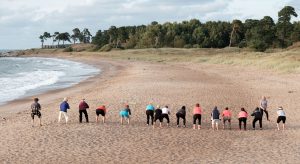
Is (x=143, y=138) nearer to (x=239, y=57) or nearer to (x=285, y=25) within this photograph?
(x=239, y=57)

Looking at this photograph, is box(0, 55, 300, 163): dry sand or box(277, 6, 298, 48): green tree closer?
box(0, 55, 300, 163): dry sand

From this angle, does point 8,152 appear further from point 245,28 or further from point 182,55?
point 245,28

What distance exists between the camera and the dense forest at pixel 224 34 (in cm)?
9588

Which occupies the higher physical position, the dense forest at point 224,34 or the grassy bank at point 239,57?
the dense forest at point 224,34

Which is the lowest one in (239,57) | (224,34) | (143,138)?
(143,138)

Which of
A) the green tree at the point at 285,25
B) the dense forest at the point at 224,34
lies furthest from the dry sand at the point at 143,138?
the green tree at the point at 285,25

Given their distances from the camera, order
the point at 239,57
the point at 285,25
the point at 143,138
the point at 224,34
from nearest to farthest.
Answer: the point at 143,138 < the point at 239,57 < the point at 285,25 < the point at 224,34

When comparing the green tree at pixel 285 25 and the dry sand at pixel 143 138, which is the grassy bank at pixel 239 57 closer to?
the green tree at pixel 285 25

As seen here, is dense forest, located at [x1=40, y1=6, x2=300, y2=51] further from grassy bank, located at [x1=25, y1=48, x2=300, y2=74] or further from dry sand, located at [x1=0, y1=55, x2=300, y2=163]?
dry sand, located at [x1=0, y1=55, x2=300, y2=163]

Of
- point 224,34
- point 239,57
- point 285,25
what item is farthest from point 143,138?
point 224,34

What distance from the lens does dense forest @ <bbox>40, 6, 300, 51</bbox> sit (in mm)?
95875

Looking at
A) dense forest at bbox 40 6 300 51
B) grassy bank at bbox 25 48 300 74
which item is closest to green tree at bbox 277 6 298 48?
dense forest at bbox 40 6 300 51

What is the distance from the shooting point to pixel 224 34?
114m

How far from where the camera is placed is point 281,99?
3102 cm
